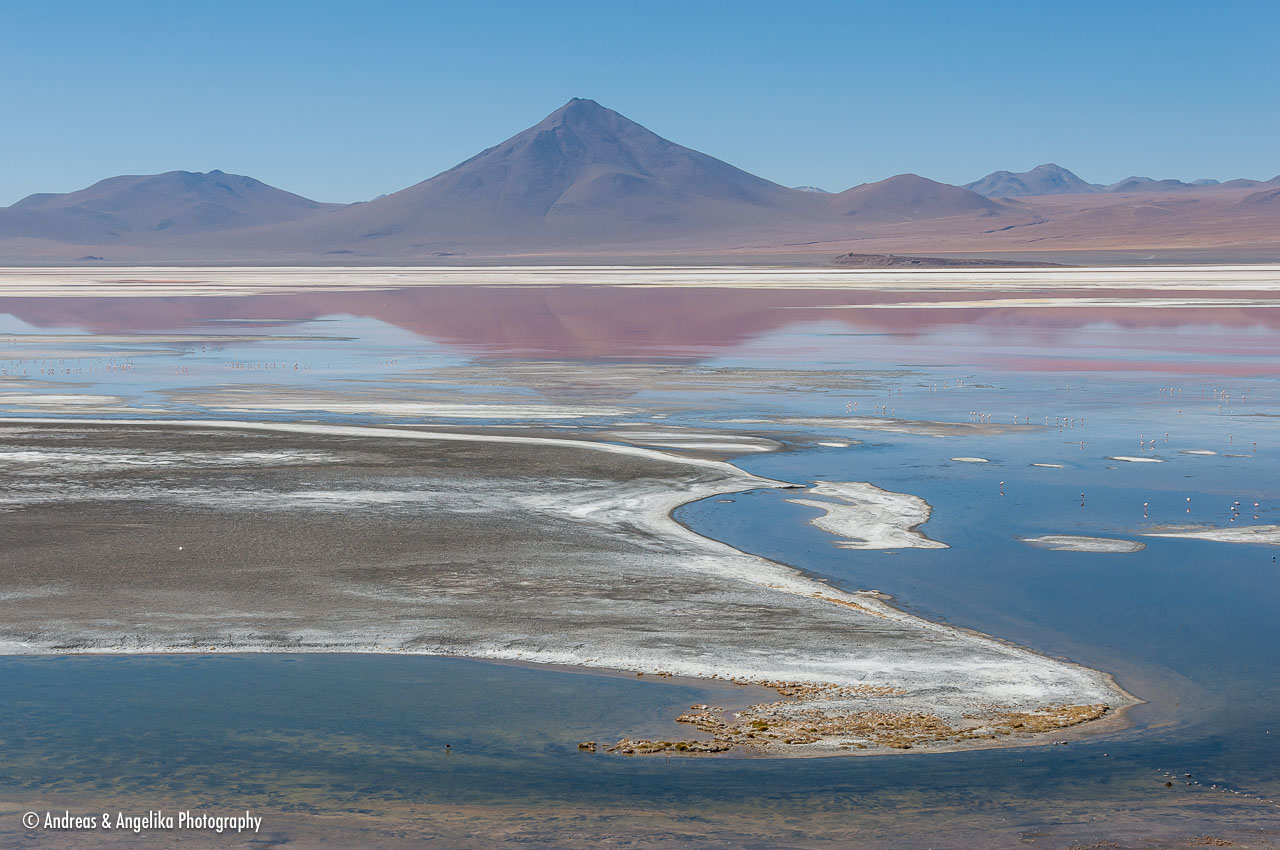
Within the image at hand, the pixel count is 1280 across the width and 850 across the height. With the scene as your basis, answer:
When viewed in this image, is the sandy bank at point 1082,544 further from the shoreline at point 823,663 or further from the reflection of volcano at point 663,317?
the reflection of volcano at point 663,317

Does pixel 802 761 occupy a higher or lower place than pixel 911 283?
lower

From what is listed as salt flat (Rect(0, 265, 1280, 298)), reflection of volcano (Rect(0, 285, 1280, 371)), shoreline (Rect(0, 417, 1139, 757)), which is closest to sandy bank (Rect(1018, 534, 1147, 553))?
shoreline (Rect(0, 417, 1139, 757))

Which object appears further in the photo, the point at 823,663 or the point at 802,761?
the point at 823,663

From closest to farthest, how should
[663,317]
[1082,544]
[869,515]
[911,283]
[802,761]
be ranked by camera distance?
[802,761] < [1082,544] < [869,515] < [663,317] < [911,283]

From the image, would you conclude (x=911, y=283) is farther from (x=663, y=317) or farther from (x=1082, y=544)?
(x=1082, y=544)

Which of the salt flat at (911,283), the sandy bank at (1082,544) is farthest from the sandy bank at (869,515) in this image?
the salt flat at (911,283)

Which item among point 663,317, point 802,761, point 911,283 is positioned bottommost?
point 802,761

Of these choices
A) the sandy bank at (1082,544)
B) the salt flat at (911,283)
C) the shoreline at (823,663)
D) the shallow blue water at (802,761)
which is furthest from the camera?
the salt flat at (911,283)

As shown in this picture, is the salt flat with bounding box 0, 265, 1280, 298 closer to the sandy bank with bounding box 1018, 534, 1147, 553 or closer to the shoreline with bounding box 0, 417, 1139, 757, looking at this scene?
the sandy bank with bounding box 1018, 534, 1147, 553

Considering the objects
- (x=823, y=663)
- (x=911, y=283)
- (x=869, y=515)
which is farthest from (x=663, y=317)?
(x=823, y=663)
